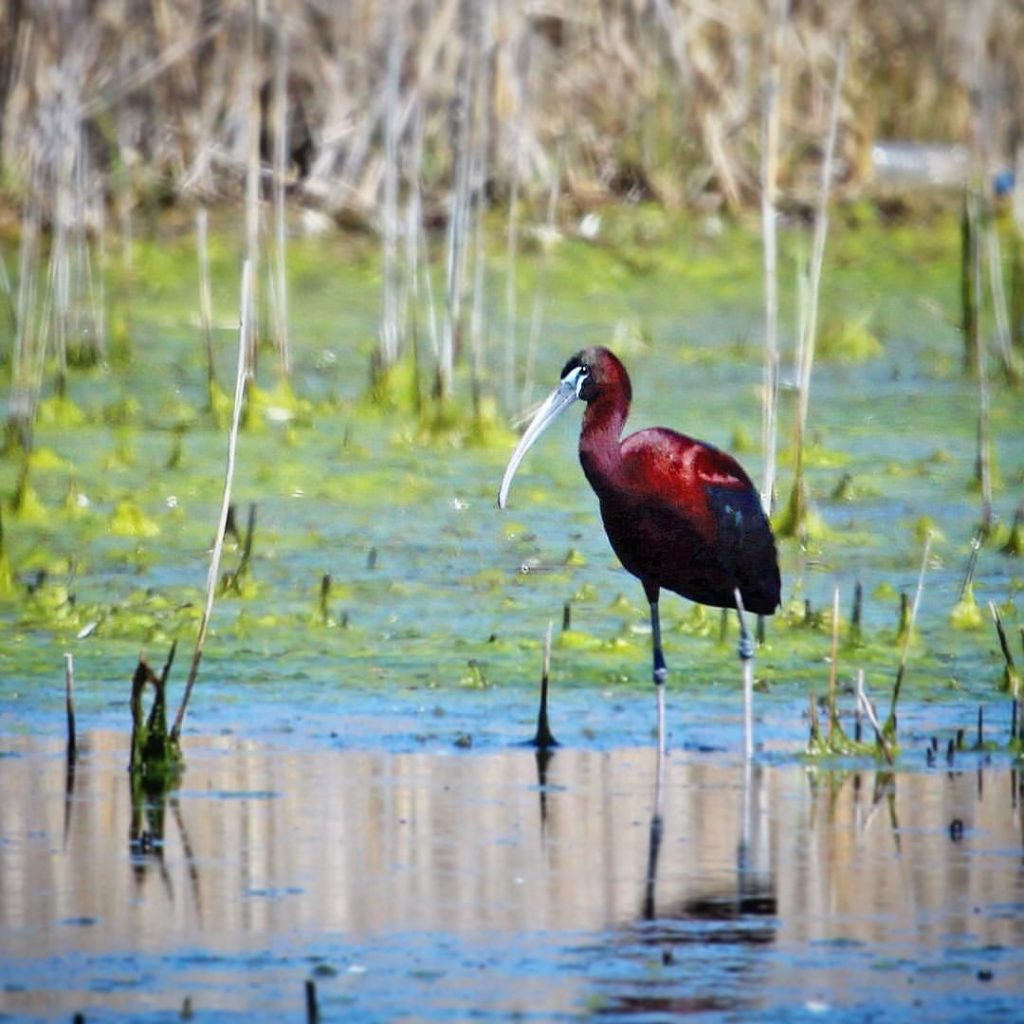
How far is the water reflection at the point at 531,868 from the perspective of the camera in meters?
4.49

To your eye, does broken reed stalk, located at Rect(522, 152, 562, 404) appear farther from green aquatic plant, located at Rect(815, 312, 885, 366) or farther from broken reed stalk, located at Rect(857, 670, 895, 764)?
broken reed stalk, located at Rect(857, 670, 895, 764)

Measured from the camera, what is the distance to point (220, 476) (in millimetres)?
10070

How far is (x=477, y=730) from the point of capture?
21.4 ft

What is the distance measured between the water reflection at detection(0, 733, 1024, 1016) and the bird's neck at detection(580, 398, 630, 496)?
84 centimetres

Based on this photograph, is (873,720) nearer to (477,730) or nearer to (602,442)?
(477,730)

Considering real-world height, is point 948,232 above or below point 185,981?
above

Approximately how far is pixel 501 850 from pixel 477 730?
1.23m

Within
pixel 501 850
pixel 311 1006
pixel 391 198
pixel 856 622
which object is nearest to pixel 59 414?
pixel 391 198

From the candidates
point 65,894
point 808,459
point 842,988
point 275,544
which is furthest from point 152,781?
point 808,459

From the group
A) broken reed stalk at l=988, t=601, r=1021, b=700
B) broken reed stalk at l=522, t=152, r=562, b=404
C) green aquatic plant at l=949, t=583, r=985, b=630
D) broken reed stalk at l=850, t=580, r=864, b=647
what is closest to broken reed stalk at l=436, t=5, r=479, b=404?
broken reed stalk at l=522, t=152, r=562, b=404

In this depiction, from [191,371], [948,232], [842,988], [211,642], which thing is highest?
[948,232]

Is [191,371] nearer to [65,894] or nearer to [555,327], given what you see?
[555,327]

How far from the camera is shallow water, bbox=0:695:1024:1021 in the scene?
170 inches

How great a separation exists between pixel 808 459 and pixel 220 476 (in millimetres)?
2207
